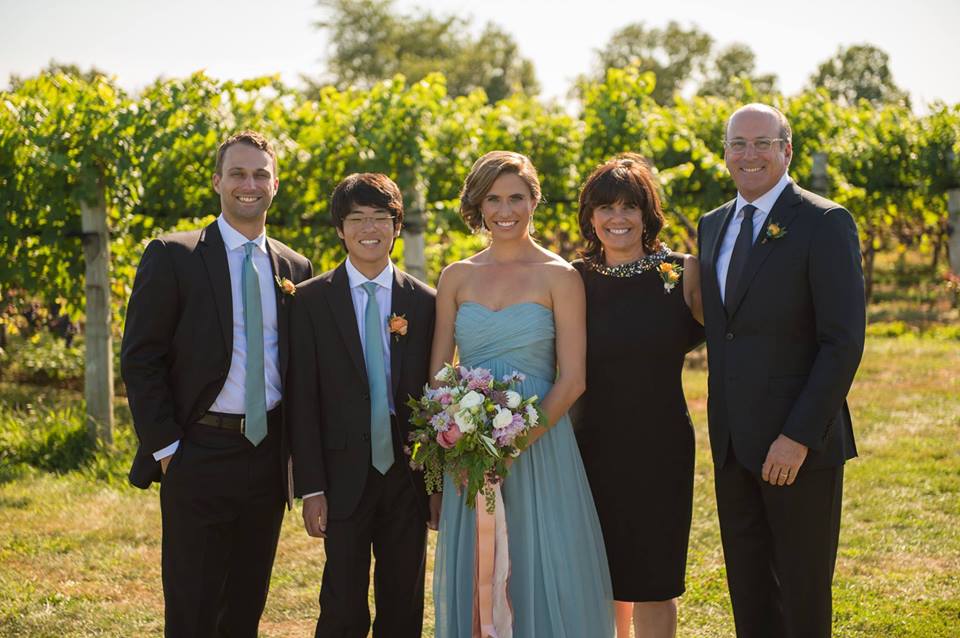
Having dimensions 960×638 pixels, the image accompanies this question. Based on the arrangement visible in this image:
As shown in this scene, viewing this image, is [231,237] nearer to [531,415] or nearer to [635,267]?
[531,415]

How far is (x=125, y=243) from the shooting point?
8695mm

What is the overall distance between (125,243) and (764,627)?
672 cm

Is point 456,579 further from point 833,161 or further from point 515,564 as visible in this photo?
point 833,161

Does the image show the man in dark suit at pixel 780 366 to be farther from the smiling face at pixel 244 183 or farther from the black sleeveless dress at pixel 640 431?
the smiling face at pixel 244 183

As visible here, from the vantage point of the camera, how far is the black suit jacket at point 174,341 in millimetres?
3676

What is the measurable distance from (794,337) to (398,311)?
5.08 feet

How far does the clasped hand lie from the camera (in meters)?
3.59

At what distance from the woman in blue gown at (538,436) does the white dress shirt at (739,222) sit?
57cm

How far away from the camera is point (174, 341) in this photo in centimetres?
376

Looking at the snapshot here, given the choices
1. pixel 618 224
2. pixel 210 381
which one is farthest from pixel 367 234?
pixel 618 224

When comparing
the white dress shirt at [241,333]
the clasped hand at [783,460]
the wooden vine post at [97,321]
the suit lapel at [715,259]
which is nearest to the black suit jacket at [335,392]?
the white dress shirt at [241,333]

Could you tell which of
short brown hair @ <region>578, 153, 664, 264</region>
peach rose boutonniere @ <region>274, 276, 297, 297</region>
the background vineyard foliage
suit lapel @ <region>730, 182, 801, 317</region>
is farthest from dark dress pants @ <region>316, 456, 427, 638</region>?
the background vineyard foliage

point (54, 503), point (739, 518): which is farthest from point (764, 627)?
point (54, 503)

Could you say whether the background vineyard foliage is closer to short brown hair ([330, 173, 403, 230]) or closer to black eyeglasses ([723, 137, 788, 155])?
short brown hair ([330, 173, 403, 230])
